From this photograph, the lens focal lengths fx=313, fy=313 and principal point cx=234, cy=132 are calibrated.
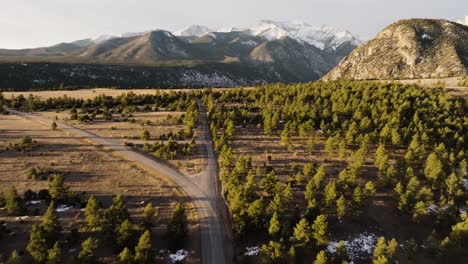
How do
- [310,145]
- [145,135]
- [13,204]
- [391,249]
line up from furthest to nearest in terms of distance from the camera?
[145,135]
[310,145]
[13,204]
[391,249]

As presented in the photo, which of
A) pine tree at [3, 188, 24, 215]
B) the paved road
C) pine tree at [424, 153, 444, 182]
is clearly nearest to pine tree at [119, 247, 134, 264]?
the paved road

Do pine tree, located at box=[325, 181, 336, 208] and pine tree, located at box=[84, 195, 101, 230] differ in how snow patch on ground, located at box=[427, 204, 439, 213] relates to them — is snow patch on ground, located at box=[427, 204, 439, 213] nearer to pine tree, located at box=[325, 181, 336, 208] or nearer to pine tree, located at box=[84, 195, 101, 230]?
pine tree, located at box=[325, 181, 336, 208]

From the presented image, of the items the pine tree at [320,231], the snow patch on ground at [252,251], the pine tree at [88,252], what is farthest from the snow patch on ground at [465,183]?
the pine tree at [88,252]

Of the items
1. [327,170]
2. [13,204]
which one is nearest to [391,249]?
[327,170]

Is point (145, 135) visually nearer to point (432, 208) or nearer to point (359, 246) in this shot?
point (359, 246)

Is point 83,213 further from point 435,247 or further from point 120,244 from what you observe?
point 435,247
